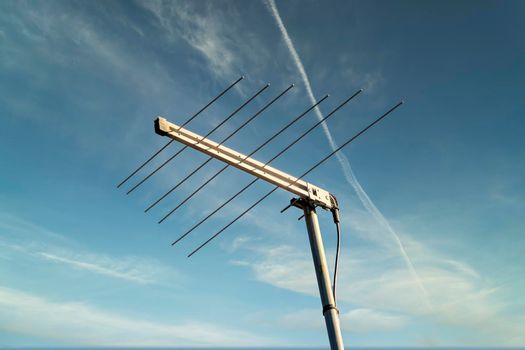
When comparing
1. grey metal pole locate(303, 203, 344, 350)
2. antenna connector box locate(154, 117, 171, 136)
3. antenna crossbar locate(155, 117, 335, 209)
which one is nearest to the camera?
grey metal pole locate(303, 203, 344, 350)

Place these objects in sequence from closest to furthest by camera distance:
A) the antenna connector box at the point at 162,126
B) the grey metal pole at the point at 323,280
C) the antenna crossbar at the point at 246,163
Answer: the grey metal pole at the point at 323,280 < the antenna connector box at the point at 162,126 < the antenna crossbar at the point at 246,163

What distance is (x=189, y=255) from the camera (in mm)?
8758

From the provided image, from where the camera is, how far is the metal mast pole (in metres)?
6.53

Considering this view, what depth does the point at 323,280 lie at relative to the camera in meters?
6.99

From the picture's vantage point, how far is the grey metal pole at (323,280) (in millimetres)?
6520

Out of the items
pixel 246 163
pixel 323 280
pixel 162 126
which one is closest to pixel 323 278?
pixel 323 280

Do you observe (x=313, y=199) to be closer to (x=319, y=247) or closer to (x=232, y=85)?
(x=319, y=247)

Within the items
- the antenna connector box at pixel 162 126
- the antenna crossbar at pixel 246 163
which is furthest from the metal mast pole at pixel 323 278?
the antenna connector box at pixel 162 126

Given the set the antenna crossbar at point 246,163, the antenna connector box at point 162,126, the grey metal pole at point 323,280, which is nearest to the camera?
the grey metal pole at point 323,280

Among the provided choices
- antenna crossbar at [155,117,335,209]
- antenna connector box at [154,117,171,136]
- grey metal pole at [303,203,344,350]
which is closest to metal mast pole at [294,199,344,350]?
→ grey metal pole at [303,203,344,350]

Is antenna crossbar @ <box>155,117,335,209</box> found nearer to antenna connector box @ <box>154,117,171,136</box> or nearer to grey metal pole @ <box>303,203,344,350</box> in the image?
antenna connector box @ <box>154,117,171,136</box>

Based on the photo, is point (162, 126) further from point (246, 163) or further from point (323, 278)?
point (323, 278)

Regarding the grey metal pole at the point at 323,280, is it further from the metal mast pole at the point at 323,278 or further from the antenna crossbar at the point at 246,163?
the antenna crossbar at the point at 246,163

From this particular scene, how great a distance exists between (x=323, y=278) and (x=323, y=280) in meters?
0.04
